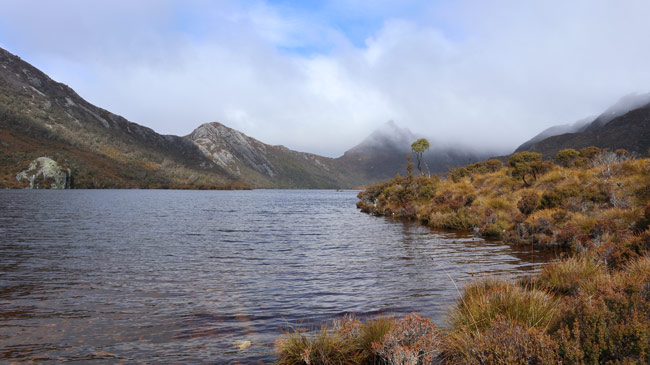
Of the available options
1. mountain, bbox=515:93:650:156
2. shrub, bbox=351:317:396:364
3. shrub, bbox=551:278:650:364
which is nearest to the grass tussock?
shrub, bbox=551:278:650:364

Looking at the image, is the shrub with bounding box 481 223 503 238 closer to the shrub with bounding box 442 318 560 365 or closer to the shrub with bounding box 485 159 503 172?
the shrub with bounding box 442 318 560 365

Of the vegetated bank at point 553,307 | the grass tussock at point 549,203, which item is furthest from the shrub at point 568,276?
the grass tussock at point 549,203

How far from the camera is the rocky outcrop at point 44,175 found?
118 metres

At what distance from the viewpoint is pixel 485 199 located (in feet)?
99.4

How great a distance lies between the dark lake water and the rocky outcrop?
123081 millimetres

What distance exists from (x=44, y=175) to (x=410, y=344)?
15440 cm

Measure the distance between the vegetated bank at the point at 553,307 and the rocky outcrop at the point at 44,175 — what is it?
146933 millimetres

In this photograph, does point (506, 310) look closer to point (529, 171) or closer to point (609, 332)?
point (609, 332)

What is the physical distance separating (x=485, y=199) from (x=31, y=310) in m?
31.0

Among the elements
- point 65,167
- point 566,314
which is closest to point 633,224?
point 566,314

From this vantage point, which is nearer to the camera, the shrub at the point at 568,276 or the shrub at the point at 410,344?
the shrub at the point at 410,344

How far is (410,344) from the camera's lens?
557cm

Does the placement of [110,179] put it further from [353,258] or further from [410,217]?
[353,258]

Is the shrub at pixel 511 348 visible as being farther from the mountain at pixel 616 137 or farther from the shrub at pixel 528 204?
the mountain at pixel 616 137
